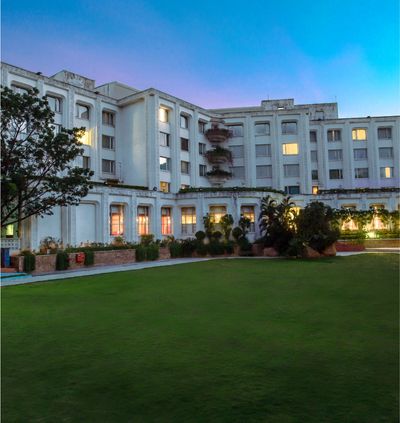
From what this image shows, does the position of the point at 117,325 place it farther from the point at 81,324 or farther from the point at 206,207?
the point at 206,207

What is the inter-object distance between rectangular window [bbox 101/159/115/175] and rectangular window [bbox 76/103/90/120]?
4.55 m

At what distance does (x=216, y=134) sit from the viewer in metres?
43.3

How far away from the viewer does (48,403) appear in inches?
153

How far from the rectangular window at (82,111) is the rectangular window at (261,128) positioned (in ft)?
69.8

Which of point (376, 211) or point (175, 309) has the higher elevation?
point (376, 211)

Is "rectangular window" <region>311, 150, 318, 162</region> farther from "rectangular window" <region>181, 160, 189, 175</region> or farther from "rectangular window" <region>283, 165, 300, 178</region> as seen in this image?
"rectangular window" <region>181, 160, 189, 175</region>

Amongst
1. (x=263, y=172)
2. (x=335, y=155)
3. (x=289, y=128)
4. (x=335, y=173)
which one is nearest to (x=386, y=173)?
(x=335, y=173)

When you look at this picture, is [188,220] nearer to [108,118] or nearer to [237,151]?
[108,118]

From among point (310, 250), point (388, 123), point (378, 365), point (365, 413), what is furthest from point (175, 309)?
point (388, 123)

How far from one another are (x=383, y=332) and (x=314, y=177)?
153 feet

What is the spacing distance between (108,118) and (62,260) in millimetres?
21355

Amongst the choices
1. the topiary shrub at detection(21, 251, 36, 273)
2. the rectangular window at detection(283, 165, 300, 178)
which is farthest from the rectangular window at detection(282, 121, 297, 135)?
the topiary shrub at detection(21, 251, 36, 273)

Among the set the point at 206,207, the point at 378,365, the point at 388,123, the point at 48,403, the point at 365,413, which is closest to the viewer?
the point at 365,413

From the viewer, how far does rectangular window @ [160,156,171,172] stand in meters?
37.5
